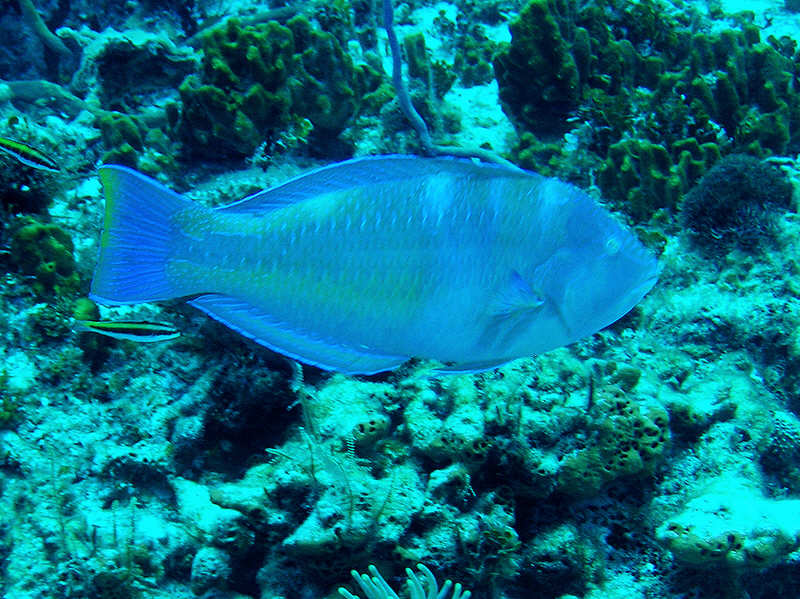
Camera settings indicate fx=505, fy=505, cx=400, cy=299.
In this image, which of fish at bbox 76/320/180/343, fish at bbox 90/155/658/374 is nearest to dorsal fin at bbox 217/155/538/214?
fish at bbox 90/155/658/374

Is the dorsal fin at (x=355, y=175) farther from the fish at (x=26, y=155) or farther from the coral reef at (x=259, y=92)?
the coral reef at (x=259, y=92)

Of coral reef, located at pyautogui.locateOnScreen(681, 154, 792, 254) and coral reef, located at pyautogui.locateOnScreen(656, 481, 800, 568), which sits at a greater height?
coral reef, located at pyautogui.locateOnScreen(681, 154, 792, 254)

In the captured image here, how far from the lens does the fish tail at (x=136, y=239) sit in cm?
154

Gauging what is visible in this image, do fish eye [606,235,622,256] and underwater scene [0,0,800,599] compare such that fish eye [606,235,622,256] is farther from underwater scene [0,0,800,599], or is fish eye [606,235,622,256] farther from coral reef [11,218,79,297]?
coral reef [11,218,79,297]

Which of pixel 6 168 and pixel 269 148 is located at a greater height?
pixel 269 148

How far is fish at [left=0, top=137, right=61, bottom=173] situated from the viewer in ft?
11.8

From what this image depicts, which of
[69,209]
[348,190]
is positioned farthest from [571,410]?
[69,209]

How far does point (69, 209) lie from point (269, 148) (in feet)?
5.85

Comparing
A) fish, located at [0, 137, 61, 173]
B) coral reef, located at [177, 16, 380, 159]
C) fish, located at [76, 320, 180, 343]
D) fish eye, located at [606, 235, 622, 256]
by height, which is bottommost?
fish, located at [76, 320, 180, 343]

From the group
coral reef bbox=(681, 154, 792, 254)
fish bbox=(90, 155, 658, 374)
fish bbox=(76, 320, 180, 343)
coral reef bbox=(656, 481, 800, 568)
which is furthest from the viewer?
coral reef bbox=(681, 154, 792, 254)

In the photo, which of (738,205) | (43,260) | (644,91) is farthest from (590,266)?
(644,91)

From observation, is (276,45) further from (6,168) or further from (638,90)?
(638,90)

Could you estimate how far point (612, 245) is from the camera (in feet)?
5.02

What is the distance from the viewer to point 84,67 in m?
6.21
